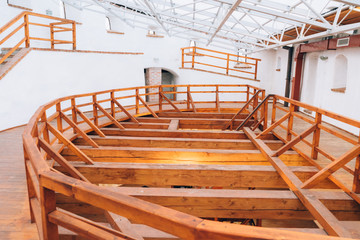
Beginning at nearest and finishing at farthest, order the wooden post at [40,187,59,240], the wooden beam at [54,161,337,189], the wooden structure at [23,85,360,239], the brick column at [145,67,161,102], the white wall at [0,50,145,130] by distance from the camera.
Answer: the wooden structure at [23,85,360,239] → the wooden post at [40,187,59,240] → the wooden beam at [54,161,337,189] → the white wall at [0,50,145,130] → the brick column at [145,67,161,102]

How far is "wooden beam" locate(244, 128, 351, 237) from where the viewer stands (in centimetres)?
232

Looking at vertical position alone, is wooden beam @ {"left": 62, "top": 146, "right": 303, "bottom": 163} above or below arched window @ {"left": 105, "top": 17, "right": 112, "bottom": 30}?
below

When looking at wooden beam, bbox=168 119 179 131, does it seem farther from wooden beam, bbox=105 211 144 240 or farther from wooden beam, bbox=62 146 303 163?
wooden beam, bbox=105 211 144 240

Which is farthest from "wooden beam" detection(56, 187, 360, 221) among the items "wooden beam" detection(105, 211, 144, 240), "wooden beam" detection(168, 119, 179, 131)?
"wooden beam" detection(168, 119, 179, 131)

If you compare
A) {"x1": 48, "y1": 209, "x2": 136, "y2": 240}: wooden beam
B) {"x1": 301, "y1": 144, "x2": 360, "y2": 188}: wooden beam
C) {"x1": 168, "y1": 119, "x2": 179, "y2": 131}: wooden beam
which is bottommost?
{"x1": 168, "y1": 119, "x2": 179, "y2": 131}: wooden beam

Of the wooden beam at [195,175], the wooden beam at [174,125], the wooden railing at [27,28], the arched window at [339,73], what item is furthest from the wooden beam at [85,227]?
the arched window at [339,73]

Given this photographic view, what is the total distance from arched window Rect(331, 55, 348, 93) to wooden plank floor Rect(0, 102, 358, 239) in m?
2.60

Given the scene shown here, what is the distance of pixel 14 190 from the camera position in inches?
120

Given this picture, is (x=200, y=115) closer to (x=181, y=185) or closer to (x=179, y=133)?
(x=179, y=133)

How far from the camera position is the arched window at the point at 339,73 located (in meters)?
7.30

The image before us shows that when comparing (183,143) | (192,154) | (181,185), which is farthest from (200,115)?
(181,185)

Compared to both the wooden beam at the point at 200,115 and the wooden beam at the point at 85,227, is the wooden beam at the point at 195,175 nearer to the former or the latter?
the wooden beam at the point at 85,227

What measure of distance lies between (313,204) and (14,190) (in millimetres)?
3094

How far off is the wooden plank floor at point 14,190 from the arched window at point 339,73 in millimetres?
2599
